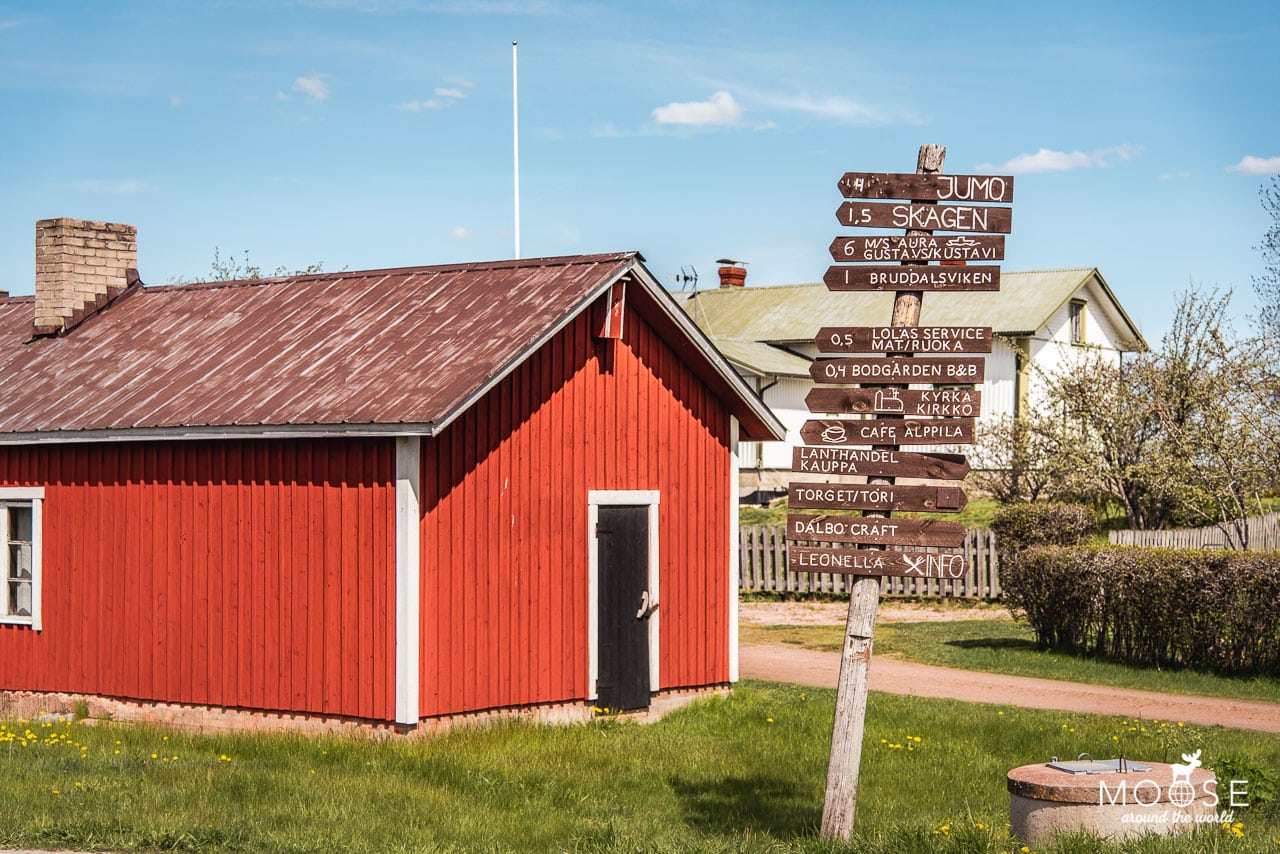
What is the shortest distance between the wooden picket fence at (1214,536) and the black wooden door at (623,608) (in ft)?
44.1

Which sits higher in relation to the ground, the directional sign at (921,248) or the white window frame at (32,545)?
the directional sign at (921,248)

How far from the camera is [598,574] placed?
53.1 ft

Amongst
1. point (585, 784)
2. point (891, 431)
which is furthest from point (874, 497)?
point (585, 784)

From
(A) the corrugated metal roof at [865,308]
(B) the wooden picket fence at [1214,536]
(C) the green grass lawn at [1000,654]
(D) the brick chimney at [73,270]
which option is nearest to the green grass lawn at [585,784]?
(C) the green grass lawn at [1000,654]

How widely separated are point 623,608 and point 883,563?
668 centimetres

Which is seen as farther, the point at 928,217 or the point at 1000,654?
the point at 1000,654

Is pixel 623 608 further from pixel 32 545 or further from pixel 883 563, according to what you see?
pixel 32 545

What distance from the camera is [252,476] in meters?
15.4

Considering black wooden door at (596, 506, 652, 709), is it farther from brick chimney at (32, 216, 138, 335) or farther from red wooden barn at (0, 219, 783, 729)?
brick chimney at (32, 216, 138, 335)

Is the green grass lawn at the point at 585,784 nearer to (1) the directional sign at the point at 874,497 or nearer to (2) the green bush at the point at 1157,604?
(1) the directional sign at the point at 874,497

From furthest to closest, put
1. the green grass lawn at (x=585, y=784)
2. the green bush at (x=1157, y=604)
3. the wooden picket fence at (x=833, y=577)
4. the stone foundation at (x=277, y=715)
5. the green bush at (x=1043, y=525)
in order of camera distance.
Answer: the wooden picket fence at (x=833, y=577), the green bush at (x=1043, y=525), the green bush at (x=1157, y=604), the stone foundation at (x=277, y=715), the green grass lawn at (x=585, y=784)

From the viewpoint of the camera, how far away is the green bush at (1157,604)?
19016 millimetres

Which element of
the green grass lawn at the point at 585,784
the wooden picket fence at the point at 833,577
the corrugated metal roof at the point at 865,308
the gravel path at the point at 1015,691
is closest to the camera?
the green grass lawn at the point at 585,784

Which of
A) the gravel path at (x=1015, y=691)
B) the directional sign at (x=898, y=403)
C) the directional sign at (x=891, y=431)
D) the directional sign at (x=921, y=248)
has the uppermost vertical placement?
the directional sign at (x=921, y=248)
